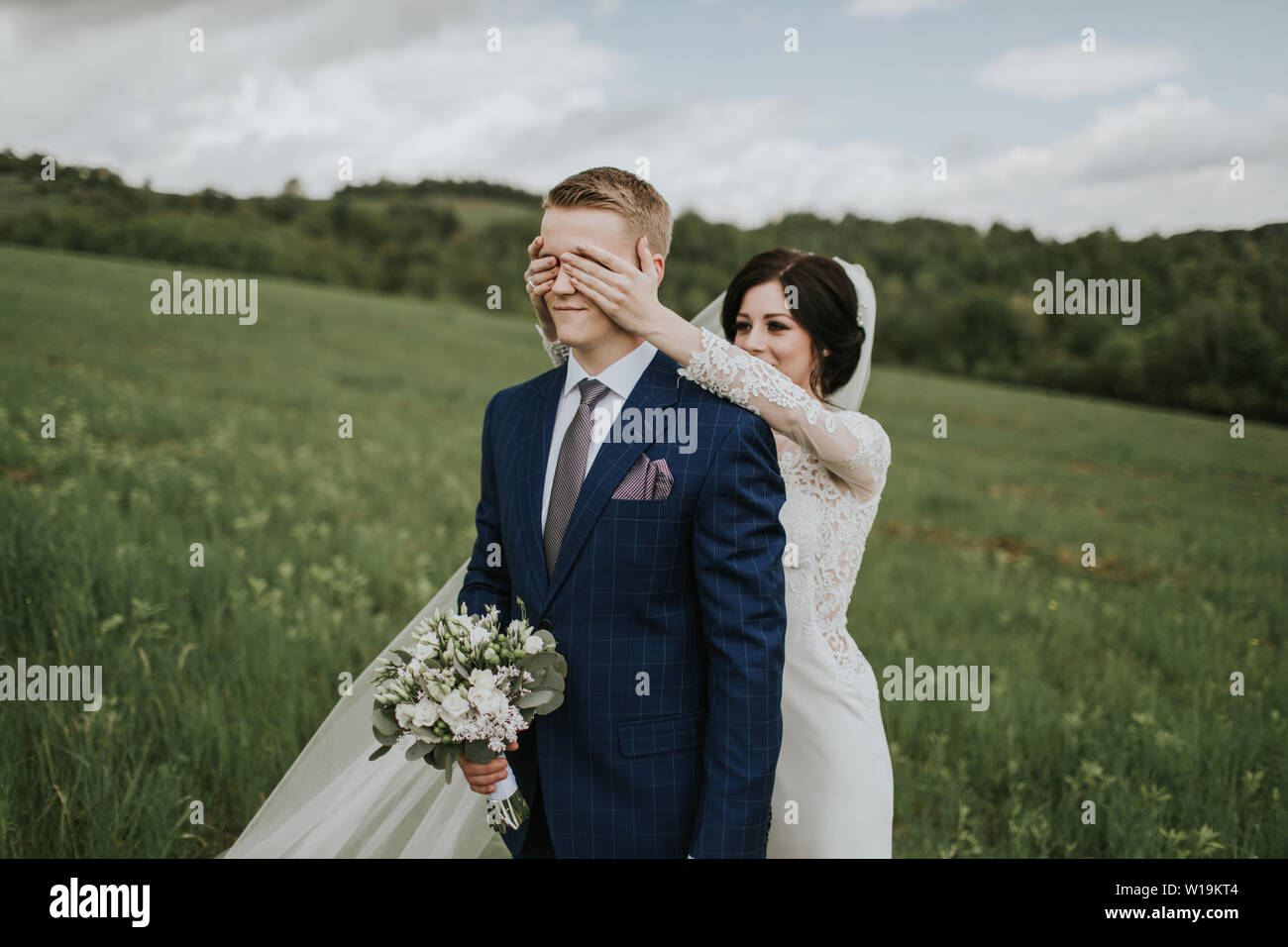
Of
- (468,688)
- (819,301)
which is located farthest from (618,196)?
(468,688)

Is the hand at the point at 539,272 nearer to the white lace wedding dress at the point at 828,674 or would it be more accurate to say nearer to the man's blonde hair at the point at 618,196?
the man's blonde hair at the point at 618,196

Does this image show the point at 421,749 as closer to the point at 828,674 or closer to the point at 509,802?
the point at 509,802

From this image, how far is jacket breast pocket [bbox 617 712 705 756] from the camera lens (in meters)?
2.23

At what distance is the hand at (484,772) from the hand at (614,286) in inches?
46.1

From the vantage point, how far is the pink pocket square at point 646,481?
2.17 meters

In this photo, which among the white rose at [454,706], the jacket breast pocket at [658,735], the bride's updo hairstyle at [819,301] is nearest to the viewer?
the white rose at [454,706]

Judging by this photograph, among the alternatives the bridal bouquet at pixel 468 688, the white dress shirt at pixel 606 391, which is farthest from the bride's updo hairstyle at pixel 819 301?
the bridal bouquet at pixel 468 688

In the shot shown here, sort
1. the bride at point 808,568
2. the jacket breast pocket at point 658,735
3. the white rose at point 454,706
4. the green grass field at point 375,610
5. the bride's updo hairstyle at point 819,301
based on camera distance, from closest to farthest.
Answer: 1. the white rose at point 454,706
2. the jacket breast pocket at point 658,735
3. the bride at point 808,568
4. the bride's updo hairstyle at point 819,301
5. the green grass field at point 375,610

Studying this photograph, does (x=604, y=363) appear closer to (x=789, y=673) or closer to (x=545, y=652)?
(x=545, y=652)

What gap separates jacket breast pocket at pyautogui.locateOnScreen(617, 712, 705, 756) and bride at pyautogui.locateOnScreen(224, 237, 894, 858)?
631mm

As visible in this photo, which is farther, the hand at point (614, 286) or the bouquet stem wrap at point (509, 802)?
the bouquet stem wrap at point (509, 802)

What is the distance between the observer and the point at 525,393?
100 inches
